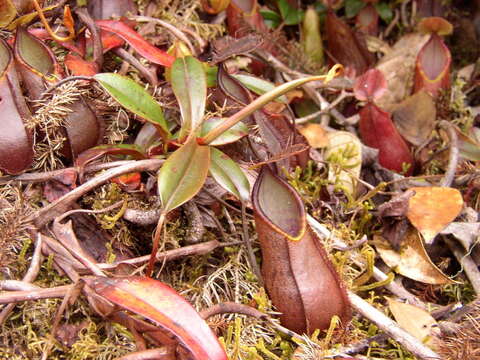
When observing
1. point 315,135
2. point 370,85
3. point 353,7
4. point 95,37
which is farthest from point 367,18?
point 95,37

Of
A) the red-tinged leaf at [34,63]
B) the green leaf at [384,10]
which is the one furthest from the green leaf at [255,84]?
the green leaf at [384,10]

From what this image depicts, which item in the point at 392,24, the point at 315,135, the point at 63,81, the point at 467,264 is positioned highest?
the point at 63,81

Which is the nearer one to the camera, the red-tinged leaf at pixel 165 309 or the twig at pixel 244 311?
the red-tinged leaf at pixel 165 309

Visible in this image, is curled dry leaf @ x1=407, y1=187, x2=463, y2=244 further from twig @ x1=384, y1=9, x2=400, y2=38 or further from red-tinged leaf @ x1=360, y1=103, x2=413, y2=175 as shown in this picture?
twig @ x1=384, y1=9, x2=400, y2=38

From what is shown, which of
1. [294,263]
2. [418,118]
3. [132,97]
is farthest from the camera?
[418,118]

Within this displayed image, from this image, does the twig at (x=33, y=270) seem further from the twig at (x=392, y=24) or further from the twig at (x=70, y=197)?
the twig at (x=392, y=24)

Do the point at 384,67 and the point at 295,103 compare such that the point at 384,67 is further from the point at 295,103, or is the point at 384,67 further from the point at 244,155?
the point at 244,155

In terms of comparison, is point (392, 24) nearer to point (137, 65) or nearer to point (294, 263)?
point (137, 65)

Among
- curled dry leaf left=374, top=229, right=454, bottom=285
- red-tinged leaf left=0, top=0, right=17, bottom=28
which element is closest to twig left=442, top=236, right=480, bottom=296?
curled dry leaf left=374, top=229, right=454, bottom=285
